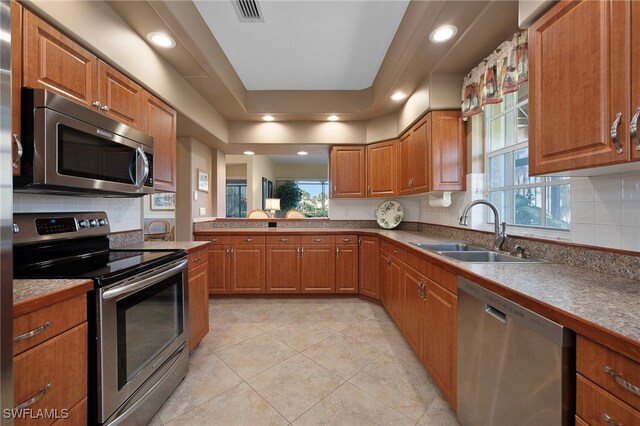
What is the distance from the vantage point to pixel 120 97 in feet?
5.63

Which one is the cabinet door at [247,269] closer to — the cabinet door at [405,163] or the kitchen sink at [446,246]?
the cabinet door at [405,163]

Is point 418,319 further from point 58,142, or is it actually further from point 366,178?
point 58,142

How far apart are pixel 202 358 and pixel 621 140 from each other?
2.68 metres

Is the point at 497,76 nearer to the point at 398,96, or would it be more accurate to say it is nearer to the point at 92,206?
the point at 398,96

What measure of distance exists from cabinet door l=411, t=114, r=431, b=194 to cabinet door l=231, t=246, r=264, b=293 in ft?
6.77

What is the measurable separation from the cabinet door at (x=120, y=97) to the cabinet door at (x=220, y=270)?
6.02 feet

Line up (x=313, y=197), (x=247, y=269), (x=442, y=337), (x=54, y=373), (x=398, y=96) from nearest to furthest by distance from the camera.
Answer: (x=54, y=373) < (x=442, y=337) < (x=398, y=96) < (x=247, y=269) < (x=313, y=197)

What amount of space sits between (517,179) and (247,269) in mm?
3001

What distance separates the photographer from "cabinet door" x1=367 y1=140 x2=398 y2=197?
3.32 meters

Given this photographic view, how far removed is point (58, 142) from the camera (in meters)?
1.21

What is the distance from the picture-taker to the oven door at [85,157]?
3.80ft

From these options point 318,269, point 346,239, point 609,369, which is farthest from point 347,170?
point 609,369

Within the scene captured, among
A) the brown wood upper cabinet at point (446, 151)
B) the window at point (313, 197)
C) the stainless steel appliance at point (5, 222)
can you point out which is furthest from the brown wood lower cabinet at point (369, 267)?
the window at point (313, 197)

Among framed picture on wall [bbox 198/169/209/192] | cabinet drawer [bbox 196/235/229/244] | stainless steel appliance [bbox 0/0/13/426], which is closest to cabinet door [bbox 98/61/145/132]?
stainless steel appliance [bbox 0/0/13/426]
